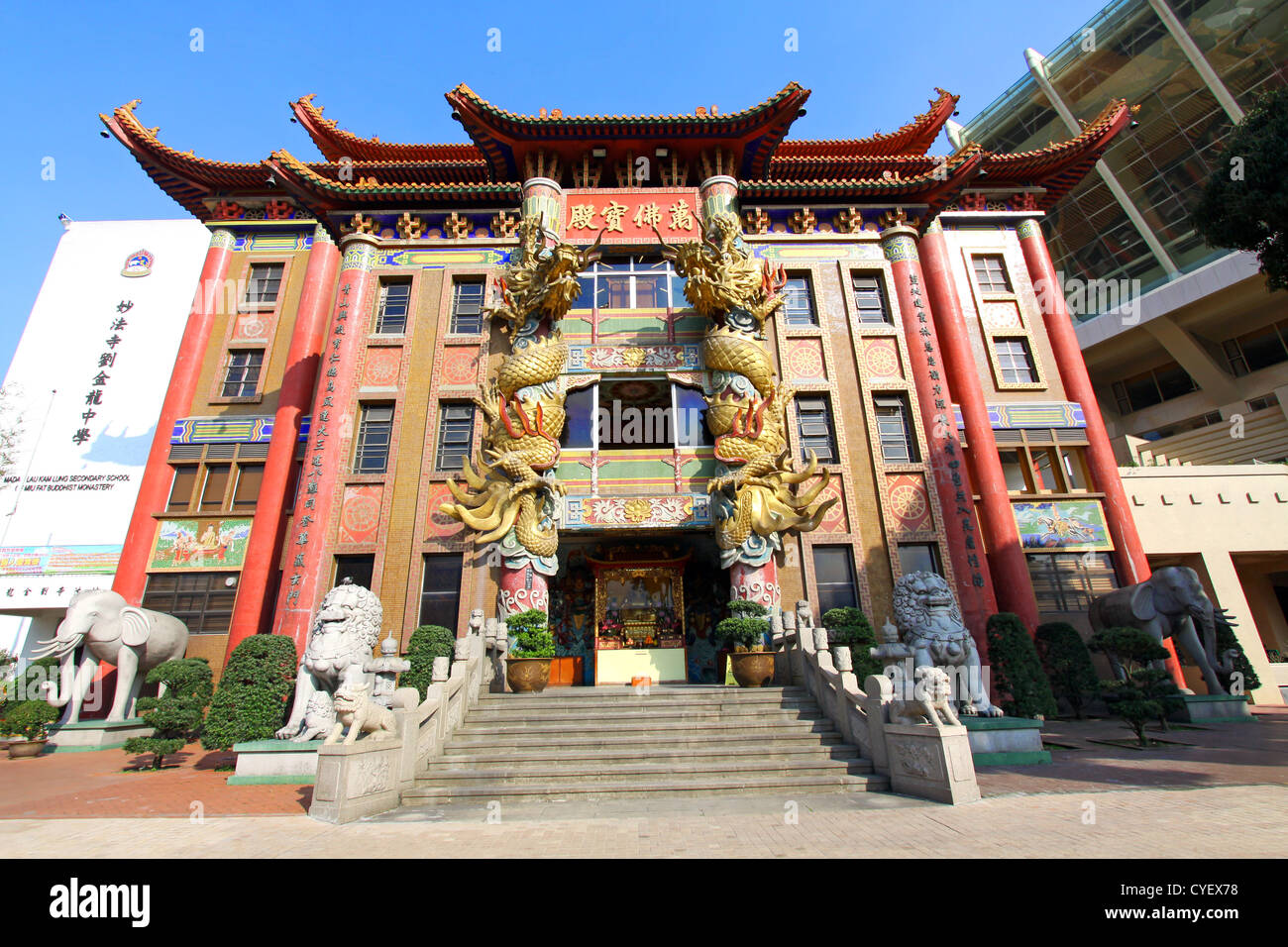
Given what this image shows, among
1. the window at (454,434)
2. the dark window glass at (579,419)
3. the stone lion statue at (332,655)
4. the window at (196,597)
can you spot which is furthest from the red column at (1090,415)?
the window at (196,597)

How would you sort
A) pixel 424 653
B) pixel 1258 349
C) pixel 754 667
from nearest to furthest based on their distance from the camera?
pixel 754 667 < pixel 424 653 < pixel 1258 349

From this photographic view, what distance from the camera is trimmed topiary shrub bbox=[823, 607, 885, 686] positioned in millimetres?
11734

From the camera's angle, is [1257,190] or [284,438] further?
[284,438]

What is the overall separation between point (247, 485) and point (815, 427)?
15874mm

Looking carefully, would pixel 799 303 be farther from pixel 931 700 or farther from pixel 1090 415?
pixel 931 700

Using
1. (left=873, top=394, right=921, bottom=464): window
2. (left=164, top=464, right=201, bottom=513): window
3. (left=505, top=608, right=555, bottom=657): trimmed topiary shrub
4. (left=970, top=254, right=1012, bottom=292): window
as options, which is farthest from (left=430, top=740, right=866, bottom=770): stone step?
(left=970, top=254, right=1012, bottom=292): window

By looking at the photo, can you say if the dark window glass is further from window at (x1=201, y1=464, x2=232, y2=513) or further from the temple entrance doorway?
window at (x1=201, y1=464, x2=232, y2=513)

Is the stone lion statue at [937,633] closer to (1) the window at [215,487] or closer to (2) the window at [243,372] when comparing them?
(1) the window at [215,487]

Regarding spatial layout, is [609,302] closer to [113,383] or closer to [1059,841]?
[1059,841]

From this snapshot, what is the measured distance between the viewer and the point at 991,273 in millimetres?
19453

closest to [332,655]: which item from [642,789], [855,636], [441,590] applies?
[441,590]

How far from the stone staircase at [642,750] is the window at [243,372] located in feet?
43.1

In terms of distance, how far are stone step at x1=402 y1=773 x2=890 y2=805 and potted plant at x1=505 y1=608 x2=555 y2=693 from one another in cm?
331

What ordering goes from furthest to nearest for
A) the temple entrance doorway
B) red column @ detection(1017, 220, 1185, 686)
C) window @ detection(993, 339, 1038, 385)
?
1. window @ detection(993, 339, 1038, 385)
2. red column @ detection(1017, 220, 1185, 686)
3. the temple entrance doorway
